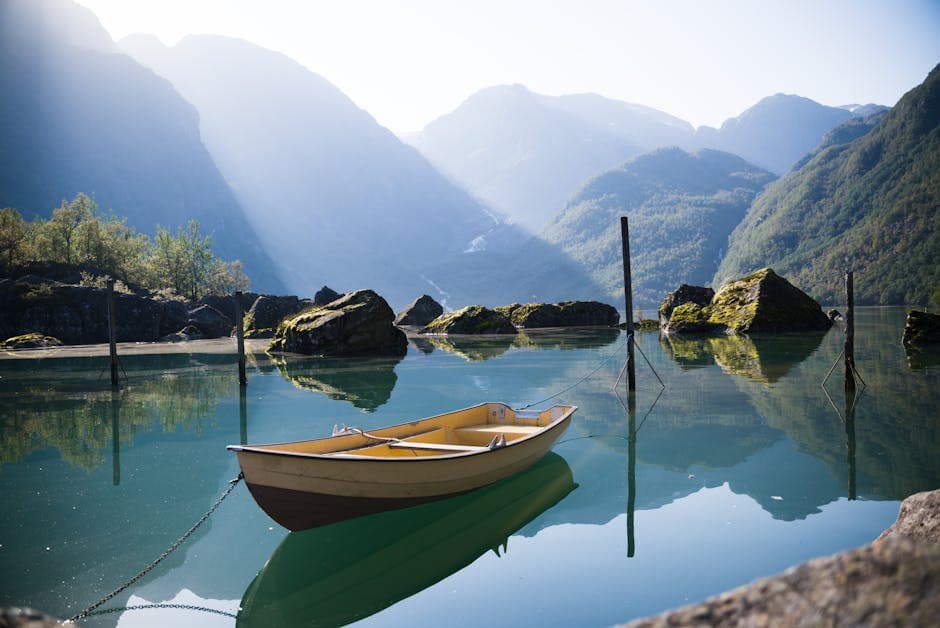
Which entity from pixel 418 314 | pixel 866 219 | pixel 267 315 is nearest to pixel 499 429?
pixel 267 315

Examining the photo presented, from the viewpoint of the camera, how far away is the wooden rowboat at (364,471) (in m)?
8.23

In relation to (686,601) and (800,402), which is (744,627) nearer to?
(686,601)

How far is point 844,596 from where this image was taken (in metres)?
2.17

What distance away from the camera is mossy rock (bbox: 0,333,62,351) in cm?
4466

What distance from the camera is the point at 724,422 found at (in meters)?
15.9

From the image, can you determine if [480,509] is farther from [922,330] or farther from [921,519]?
[922,330]

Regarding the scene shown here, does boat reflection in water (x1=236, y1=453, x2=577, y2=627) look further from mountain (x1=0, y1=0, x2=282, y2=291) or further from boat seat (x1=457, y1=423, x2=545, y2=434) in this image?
mountain (x1=0, y1=0, x2=282, y2=291)

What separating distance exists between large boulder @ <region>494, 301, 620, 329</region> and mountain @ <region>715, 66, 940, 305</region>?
5516 centimetres

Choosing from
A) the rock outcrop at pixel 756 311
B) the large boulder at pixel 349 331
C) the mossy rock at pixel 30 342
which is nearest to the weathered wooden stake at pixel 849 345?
the large boulder at pixel 349 331

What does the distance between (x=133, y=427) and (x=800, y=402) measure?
17866 mm

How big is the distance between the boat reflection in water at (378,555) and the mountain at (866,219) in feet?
333

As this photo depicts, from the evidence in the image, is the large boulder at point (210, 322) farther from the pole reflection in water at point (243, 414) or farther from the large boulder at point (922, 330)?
the large boulder at point (922, 330)

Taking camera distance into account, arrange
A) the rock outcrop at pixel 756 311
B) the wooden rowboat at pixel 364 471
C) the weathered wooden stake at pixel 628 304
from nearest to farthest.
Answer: the wooden rowboat at pixel 364 471 → the weathered wooden stake at pixel 628 304 → the rock outcrop at pixel 756 311

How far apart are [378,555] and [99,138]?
187700mm
